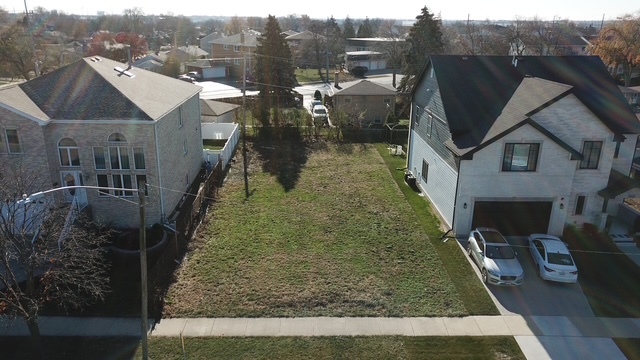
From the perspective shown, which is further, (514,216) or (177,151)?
(177,151)

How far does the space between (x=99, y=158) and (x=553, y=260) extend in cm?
2028

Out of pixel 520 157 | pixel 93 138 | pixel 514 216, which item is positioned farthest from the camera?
pixel 514 216

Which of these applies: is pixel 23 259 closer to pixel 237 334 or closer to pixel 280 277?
pixel 237 334

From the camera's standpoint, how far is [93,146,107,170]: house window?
67.6ft

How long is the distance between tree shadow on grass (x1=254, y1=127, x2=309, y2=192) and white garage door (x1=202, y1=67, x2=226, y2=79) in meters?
45.1

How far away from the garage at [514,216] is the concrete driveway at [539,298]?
3277 millimetres

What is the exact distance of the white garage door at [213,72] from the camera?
261 feet

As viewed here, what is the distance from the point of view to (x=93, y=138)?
20.3 metres

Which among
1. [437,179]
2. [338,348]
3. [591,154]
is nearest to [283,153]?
[437,179]

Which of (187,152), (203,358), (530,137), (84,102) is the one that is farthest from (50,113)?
(530,137)

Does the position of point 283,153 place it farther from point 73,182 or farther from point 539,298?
point 539,298

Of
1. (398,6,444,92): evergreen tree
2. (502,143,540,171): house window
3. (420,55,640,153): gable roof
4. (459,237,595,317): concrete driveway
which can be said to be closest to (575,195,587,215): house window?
(420,55,640,153): gable roof

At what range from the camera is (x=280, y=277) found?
17953 millimetres

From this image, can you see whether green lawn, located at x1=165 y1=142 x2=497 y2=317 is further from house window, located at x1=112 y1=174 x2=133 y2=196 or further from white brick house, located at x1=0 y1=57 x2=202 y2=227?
house window, located at x1=112 y1=174 x2=133 y2=196
